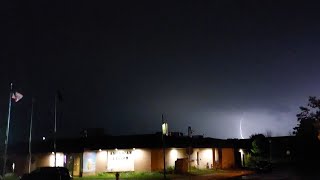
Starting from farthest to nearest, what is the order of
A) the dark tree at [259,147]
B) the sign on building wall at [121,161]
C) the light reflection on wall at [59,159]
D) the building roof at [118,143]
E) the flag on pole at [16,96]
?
the dark tree at [259,147] → the light reflection on wall at [59,159] → the sign on building wall at [121,161] → the building roof at [118,143] → the flag on pole at [16,96]

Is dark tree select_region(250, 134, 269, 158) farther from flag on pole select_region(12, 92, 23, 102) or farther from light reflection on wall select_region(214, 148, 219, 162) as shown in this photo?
flag on pole select_region(12, 92, 23, 102)

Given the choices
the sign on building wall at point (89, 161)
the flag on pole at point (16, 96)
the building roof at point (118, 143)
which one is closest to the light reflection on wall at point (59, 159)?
the building roof at point (118, 143)

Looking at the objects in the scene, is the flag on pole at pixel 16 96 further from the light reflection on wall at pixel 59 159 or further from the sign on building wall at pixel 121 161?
the light reflection on wall at pixel 59 159

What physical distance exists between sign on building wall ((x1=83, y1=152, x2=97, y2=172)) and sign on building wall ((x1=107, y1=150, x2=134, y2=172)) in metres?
1.80

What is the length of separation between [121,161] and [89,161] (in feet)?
12.7

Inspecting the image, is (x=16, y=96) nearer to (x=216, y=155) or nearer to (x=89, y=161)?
(x=89, y=161)

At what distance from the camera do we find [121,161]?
160 ft

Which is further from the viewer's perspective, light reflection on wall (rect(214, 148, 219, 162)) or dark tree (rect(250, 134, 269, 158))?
dark tree (rect(250, 134, 269, 158))

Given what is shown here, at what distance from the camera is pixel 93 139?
5162 cm

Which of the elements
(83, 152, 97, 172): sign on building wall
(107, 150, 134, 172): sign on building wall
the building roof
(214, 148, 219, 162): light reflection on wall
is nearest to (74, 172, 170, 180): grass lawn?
(107, 150, 134, 172): sign on building wall

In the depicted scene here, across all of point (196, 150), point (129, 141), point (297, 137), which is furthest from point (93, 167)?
point (297, 137)

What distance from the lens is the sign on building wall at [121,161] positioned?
48.4 meters

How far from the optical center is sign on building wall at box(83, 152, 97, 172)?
161 ft

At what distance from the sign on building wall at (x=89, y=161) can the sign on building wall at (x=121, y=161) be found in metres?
1.80
